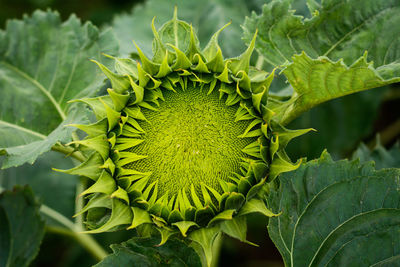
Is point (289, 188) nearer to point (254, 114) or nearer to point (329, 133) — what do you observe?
point (254, 114)

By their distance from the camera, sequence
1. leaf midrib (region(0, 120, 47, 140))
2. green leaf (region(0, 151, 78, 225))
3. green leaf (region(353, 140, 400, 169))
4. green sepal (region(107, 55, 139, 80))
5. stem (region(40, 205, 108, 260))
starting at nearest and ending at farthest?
green sepal (region(107, 55, 139, 80)) → leaf midrib (region(0, 120, 47, 140)) → green leaf (region(353, 140, 400, 169)) → stem (region(40, 205, 108, 260)) → green leaf (region(0, 151, 78, 225))

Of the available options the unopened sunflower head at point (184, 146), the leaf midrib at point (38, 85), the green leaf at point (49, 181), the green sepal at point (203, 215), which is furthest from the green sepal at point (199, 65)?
the green leaf at point (49, 181)

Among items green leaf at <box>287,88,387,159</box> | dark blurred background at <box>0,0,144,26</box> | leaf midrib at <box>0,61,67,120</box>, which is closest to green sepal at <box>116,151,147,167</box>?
leaf midrib at <box>0,61,67,120</box>

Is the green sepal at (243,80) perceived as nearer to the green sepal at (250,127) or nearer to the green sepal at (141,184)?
the green sepal at (250,127)

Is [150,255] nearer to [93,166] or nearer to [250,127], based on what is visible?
[93,166]

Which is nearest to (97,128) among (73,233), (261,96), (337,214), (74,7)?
(261,96)

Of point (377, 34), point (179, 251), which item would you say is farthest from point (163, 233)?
point (377, 34)

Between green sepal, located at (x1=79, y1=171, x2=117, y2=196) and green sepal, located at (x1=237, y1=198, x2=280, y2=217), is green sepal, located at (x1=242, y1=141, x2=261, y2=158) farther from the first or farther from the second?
green sepal, located at (x1=79, y1=171, x2=117, y2=196)
